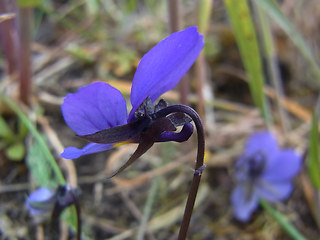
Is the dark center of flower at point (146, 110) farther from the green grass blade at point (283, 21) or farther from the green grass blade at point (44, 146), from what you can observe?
the green grass blade at point (283, 21)

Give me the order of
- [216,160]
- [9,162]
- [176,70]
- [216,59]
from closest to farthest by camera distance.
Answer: [176,70] → [9,162] → [216,160] → [216,59]

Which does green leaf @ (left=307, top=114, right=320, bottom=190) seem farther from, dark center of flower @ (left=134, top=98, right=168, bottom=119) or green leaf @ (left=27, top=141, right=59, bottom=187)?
green leaf @ (left=27, top=141, right=59, bottom=187)

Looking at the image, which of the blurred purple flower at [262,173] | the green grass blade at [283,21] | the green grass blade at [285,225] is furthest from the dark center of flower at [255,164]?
the green grass blade at [283,21]

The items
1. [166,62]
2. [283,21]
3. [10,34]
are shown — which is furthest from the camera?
[10,34]

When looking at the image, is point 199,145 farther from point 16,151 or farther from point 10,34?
point 10,34

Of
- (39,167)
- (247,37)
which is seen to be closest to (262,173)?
(247,37)

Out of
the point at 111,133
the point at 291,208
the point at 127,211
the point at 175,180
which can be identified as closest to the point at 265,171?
the point at 291,208

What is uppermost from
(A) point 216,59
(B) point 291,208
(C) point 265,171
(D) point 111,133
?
(D) point 111,133

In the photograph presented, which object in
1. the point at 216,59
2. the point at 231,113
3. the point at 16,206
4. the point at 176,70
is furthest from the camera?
the point at 216,59

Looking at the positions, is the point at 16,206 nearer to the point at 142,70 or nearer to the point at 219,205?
the point at 219,205
